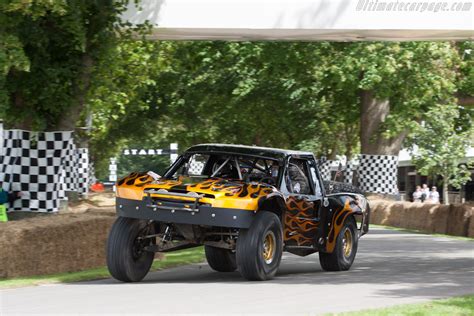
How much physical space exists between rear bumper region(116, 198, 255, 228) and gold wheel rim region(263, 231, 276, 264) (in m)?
0.54

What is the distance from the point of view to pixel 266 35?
2052 cm

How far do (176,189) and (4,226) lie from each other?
2.80 meters

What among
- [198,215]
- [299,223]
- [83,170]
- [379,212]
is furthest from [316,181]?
[83,170]

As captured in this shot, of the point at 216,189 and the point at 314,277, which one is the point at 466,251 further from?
the point at 216,189

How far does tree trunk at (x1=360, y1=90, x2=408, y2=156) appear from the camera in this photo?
37375 millimetres

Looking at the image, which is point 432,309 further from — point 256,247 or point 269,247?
point 269,247

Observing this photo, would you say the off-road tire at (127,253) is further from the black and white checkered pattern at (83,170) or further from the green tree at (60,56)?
the black and white checkered pattern at (83,170)

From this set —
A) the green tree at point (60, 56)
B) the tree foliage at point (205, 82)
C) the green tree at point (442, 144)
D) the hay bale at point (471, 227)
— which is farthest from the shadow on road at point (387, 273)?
the green tree at point (442, 144)

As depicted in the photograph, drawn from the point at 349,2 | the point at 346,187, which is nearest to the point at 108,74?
the point at 349,2

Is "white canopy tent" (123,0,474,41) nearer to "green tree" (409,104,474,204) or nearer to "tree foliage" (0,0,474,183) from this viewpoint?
"tree foliage" (0,0,474,183)

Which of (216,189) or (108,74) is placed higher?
(108,74)

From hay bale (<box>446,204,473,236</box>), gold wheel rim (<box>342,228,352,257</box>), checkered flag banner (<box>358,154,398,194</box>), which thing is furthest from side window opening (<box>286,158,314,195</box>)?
checkered flag banner (<box>358,154,398,194</box>)

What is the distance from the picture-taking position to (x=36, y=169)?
2111 cm

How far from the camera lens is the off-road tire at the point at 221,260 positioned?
1534 centimetres
